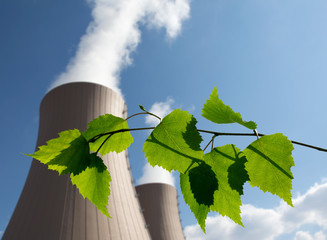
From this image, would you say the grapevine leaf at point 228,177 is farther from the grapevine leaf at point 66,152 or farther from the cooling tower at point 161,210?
the cooling tower at point 161,210

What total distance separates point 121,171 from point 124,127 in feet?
9.33

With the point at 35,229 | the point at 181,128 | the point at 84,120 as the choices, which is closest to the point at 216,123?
the point at 181,128

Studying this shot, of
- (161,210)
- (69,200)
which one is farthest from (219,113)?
(161,210)

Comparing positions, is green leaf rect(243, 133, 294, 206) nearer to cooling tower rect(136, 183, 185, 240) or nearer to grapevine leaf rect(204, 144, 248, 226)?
grapevine leaf rect(204, 144, 248, 226)

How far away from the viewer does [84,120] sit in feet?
9.67

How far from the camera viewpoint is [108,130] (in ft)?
0.46

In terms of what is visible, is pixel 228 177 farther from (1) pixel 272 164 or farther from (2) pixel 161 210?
(2) pixel 161 210

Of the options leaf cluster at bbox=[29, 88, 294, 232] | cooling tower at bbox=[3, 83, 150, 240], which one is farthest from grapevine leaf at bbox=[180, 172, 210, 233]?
cooling tower at bbox=[3, 83, 150, 240]

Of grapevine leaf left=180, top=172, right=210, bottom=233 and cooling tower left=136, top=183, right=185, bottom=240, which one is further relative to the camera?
cooling tower left=136, top=183, right=185, bottom=240

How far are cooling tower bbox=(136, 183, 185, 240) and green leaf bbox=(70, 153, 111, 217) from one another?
5.35m

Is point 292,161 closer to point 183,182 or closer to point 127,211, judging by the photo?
point 183,182

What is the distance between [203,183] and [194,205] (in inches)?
0.6

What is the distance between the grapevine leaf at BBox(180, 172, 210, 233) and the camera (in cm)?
12

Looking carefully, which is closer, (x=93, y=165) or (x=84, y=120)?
(x=93, y=165)
